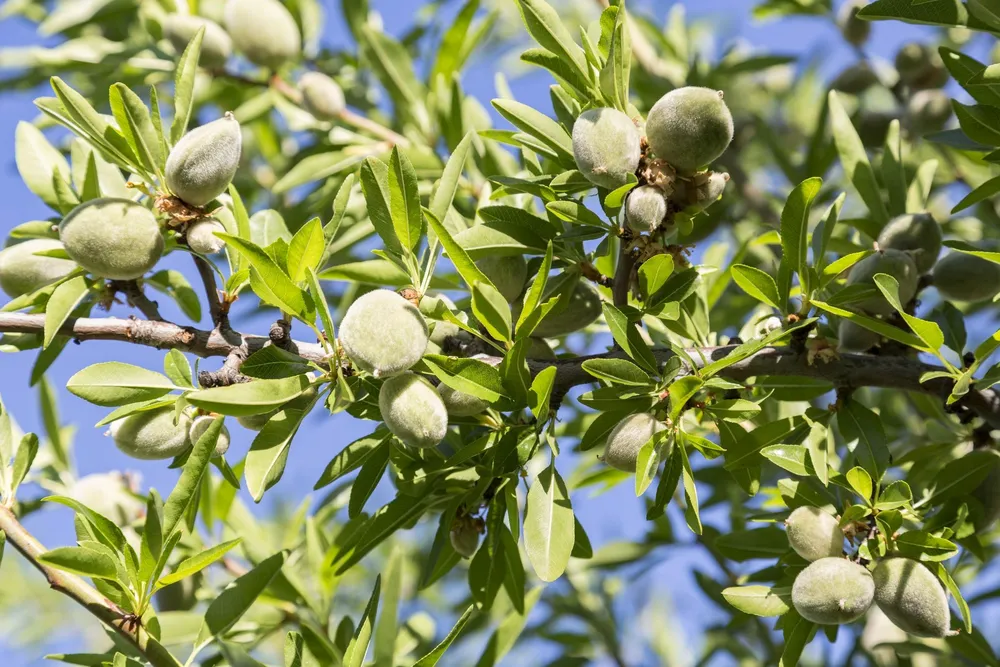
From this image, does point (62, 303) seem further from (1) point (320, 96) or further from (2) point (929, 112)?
(2) point (929, 112)

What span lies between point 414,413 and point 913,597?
0.69m

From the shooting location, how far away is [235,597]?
1248 millimetres

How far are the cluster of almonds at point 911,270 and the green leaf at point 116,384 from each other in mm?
970

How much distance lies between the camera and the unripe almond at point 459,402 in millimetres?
1147

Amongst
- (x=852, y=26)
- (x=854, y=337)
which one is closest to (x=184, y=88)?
(x=854, y=337)

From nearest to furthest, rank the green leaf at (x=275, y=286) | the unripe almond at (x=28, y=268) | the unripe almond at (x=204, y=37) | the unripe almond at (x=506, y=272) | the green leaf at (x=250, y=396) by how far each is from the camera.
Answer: the green leaf at (x=250, y=396)
the green leaf at (x=275, y=286)
the unripe almond at (x=506, y=272)
the unripe almond at (x=28, y=268)
the unripe almond at (x=204, y=37)

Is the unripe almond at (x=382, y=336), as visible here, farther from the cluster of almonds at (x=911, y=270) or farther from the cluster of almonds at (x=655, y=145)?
the cluster of almonds at (x=911, y=270)

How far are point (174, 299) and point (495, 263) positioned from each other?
1.91 ft

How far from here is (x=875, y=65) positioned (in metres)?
2.59

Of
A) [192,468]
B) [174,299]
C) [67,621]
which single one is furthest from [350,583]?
[192,468]

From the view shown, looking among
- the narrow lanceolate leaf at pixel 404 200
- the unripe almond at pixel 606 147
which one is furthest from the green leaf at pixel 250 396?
the unripe almond at pixel 606 147

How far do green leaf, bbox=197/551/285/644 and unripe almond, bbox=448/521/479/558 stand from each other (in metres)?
0.25

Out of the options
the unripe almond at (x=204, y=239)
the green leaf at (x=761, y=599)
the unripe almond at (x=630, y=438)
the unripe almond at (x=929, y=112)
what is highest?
the unripe almond at (x=204, y=239)

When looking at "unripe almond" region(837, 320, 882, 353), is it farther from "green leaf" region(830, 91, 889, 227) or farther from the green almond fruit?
"green leaf" region(830, 91, 889, 227)
